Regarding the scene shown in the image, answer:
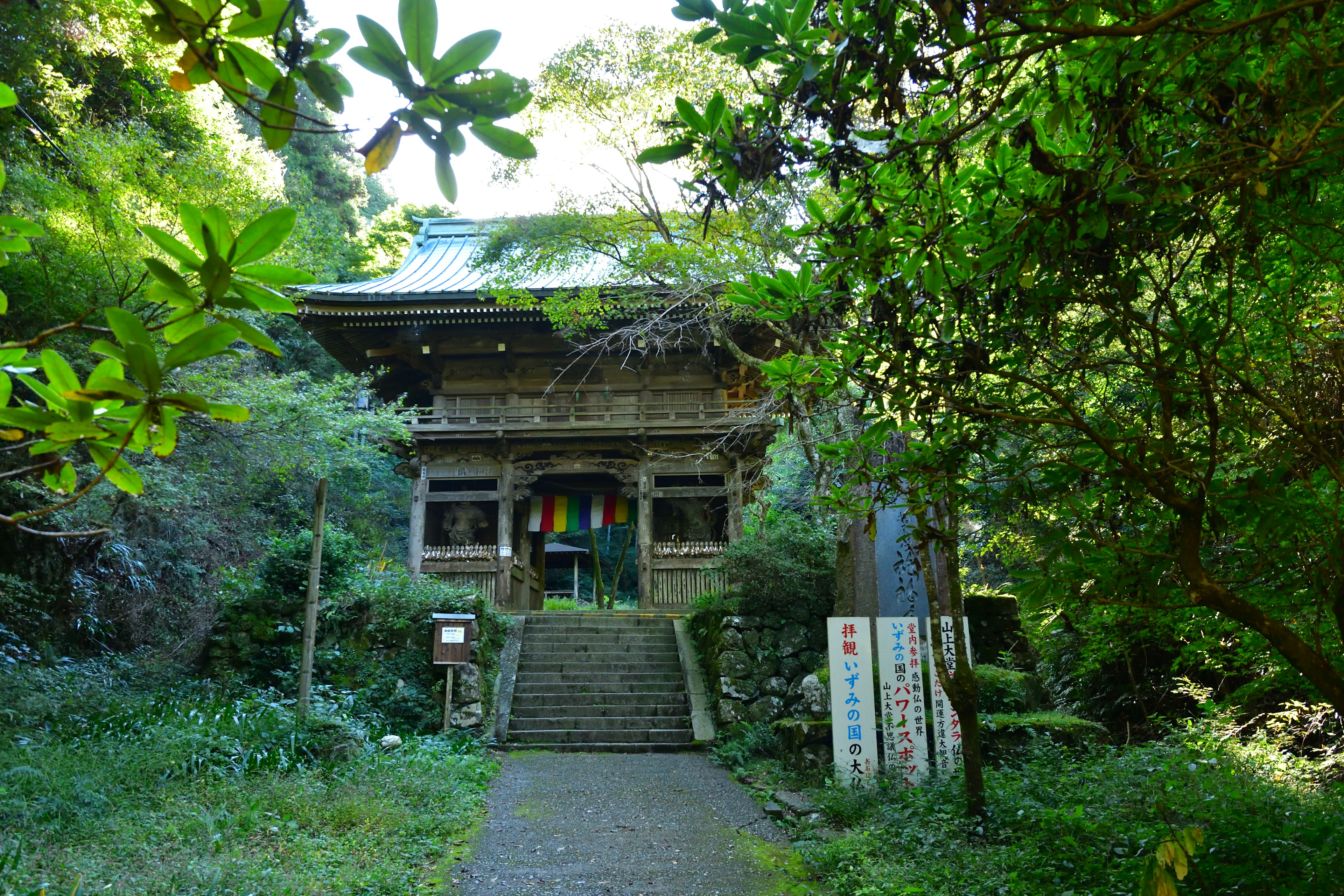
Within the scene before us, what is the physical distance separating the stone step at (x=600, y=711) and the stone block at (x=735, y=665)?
650 mm

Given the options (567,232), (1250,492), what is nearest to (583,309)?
(567,232)

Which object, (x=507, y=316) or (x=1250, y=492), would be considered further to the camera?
(x=507, y=316)

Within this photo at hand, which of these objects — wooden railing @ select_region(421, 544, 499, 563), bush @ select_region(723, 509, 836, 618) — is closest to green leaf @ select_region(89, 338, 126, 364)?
bush @ select_region(723, 509, 836, 618)

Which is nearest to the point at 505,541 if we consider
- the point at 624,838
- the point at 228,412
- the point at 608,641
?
the point at 608,641

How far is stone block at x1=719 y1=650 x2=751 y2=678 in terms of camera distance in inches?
359

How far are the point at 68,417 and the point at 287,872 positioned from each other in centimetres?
350

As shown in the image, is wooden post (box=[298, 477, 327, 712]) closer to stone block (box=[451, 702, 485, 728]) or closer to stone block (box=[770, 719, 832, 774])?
stone block (box=[451, 702, 485, 728])

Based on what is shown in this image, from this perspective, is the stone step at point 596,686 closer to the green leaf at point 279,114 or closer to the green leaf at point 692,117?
the green leaf at point 692,117

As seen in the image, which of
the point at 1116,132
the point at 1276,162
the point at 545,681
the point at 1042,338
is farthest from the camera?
the point at 545,681

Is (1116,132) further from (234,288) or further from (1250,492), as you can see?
(234,288)

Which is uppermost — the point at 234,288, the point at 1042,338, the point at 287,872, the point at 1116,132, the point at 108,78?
the point at 108,78

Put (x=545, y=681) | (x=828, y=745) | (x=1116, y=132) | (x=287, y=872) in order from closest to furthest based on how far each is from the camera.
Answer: (x=1116, y=132) → (x=287, y=872) → (x=828, y=745) → (x=545, y=681)

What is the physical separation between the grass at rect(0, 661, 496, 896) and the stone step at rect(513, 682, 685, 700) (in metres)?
2.08

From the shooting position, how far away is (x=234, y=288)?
3.72 feet
